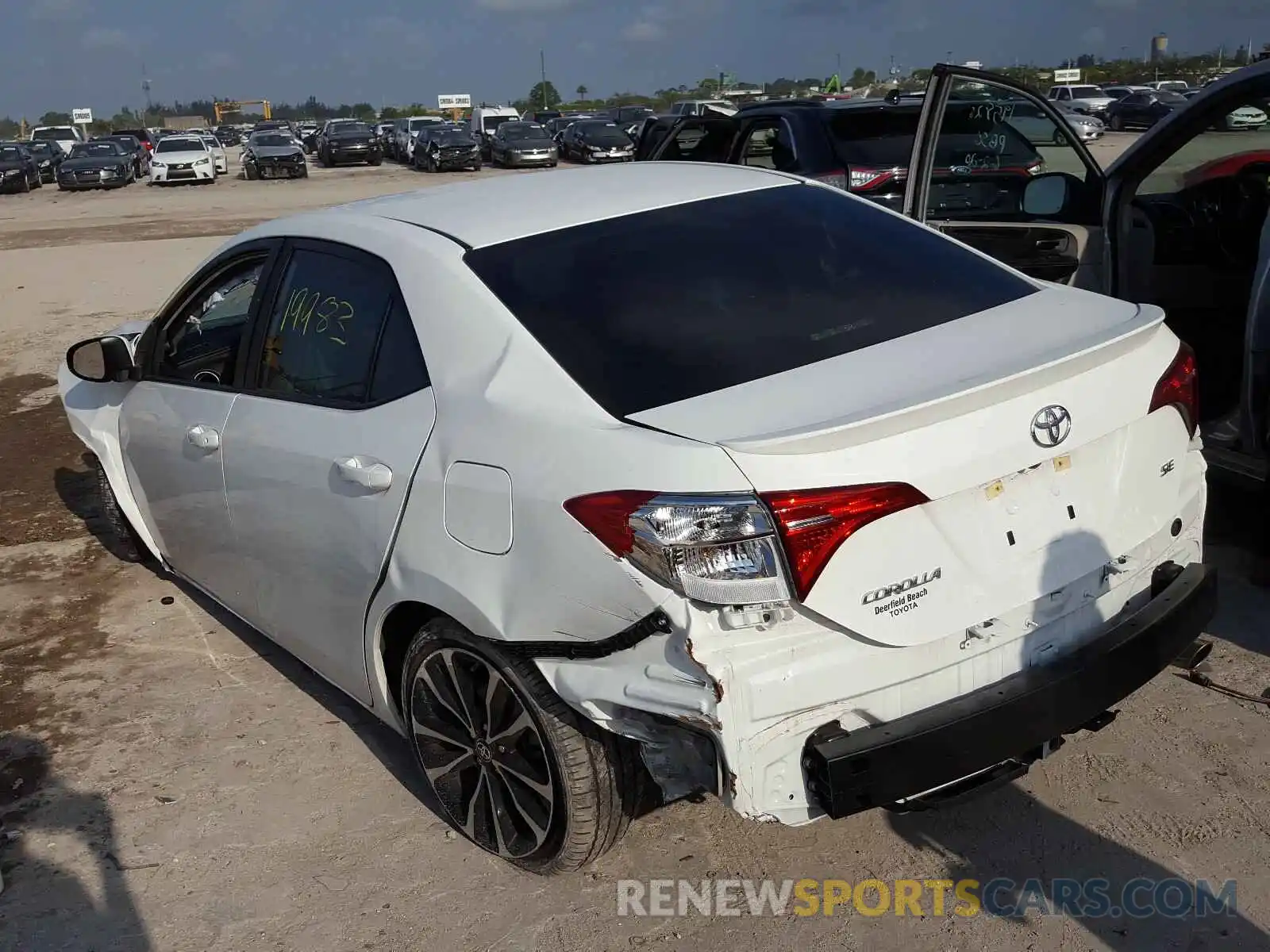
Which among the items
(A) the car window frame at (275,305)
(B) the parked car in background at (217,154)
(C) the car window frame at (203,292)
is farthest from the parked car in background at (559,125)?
(A) the car window frame at (275,305)

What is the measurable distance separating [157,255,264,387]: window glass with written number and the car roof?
36 centimetres

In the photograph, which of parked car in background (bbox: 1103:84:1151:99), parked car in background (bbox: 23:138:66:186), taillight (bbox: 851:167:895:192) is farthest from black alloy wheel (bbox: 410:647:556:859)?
parked car in background (bbox: 1103:84:1151:99)

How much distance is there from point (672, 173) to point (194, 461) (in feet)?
6.12

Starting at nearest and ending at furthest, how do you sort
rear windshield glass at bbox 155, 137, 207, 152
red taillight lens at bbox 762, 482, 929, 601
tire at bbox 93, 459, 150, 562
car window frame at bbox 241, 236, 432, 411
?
red taillight lens at bbox 762, 482, 929, 601 → car window frame at bbox 241, 236, 432, 411 → tire at bbox 93, 459, 150, 562 → rear windshield glass at bbox 155, 137, 207, 152

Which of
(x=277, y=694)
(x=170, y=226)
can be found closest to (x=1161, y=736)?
(x=277, y=694)

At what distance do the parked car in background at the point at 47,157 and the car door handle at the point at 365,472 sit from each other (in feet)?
124

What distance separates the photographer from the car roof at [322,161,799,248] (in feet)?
10.9

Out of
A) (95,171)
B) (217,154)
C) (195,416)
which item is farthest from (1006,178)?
(217,154)

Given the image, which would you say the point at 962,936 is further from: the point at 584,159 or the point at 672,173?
the point at 584,159

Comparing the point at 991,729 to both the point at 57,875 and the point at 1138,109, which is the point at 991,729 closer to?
the point at 57,875

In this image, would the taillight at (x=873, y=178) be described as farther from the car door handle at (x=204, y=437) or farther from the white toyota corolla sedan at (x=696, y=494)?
the car door handle at (x=204, y=437)

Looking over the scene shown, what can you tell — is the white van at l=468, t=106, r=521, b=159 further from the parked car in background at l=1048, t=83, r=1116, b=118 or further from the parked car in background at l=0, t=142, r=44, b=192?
the parked car in background at l=1048, t=83, r=1116, b=118

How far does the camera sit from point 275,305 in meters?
3.73

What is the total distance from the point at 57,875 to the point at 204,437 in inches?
54.6
